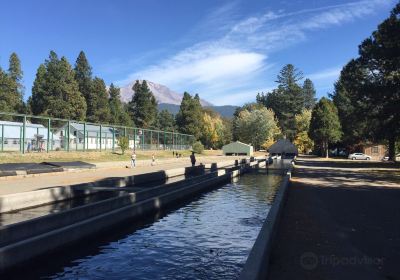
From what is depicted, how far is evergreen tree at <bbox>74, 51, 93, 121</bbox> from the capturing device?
99.3 m

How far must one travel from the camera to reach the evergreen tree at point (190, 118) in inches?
4570

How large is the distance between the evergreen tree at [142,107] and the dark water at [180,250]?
317ft

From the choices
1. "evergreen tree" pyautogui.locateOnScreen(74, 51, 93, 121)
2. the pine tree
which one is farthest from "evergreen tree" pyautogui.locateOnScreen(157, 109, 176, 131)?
the pine tree

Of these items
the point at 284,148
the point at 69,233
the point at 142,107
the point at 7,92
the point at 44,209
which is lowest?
the point at 44,209

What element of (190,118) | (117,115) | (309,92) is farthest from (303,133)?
(309,92)

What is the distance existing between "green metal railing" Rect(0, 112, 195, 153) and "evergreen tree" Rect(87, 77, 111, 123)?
2895 cm

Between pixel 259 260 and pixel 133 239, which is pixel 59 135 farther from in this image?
pixel 259 260

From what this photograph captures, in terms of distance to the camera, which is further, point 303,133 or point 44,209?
point 303,133

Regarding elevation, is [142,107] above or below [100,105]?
above

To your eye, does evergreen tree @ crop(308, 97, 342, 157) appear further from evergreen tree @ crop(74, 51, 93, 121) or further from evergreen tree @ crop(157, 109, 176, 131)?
evergreen tree @ crop(157, 109, 176, 131)

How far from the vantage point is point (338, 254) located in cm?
981

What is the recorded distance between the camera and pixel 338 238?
1142 cm

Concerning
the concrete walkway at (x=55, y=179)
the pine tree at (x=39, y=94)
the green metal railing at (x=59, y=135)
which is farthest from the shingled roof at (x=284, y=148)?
the concrete walkway at (x=55, y=179)

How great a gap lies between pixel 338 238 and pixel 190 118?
105 metres
